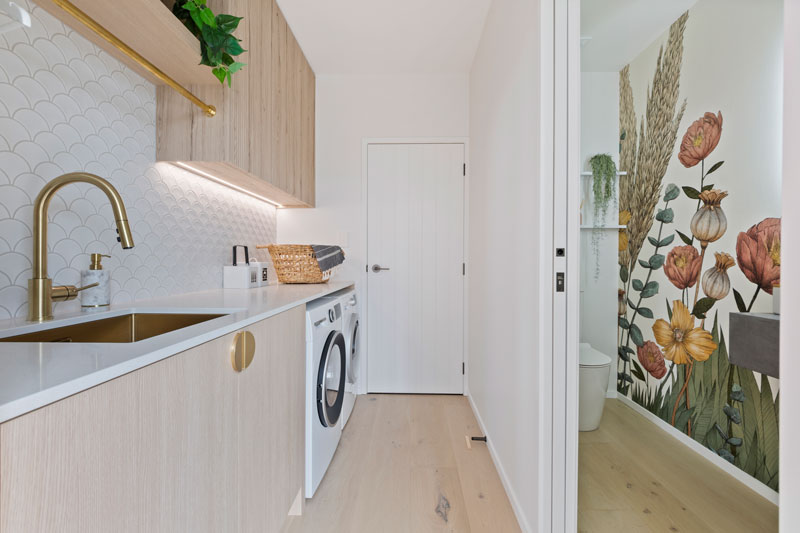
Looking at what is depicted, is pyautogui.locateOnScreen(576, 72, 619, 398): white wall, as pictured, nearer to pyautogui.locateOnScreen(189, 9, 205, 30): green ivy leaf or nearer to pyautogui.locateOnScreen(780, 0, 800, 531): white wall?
pyautogui.locateOnScreen(780, 0, 800, 531): white wall

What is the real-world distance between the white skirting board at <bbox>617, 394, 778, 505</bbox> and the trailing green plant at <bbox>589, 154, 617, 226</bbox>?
797mm

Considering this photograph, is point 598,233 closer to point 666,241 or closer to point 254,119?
point 666,241

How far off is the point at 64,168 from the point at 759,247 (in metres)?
2.05

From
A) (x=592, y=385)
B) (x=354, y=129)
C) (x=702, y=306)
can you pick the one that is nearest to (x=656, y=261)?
(x=702, y=306)

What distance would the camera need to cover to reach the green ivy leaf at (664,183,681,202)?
1.28m

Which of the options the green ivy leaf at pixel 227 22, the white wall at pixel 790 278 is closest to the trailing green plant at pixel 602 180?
the white wall at pixel 790 278

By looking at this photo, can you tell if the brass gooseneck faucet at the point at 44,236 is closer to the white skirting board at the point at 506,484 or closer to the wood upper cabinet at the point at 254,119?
the wood upper cabinet at the point at 254,119

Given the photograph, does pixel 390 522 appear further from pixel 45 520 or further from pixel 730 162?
pixel 730 162

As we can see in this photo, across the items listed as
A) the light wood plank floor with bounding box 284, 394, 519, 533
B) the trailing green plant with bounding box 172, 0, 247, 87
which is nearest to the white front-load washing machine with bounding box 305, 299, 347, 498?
the light wood plank floor with bounding box 284, 394, 519, 533

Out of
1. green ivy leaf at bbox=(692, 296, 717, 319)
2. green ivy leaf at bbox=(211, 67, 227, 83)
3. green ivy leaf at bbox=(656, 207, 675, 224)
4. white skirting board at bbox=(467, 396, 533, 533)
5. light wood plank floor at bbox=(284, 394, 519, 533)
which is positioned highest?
green ivy leaf at bbox=(211, 67, 227, 83)

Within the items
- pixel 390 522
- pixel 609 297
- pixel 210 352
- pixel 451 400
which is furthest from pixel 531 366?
pixel 451 400

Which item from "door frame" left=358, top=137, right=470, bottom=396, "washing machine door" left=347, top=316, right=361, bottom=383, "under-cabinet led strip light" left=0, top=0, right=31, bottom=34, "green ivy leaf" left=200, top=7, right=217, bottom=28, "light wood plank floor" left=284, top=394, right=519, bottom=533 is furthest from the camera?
"door frame" left=358, top=137, right=470, bottom=396

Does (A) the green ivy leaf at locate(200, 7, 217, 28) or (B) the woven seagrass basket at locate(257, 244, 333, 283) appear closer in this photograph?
(A) the green ivy leaf at locate(200, 7, 217, 28)

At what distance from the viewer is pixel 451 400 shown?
2.79 metres
